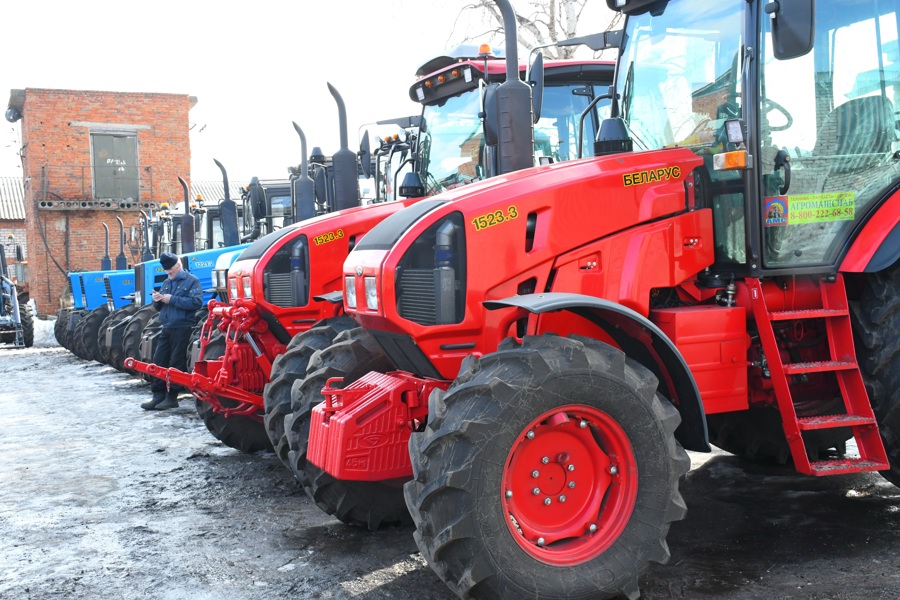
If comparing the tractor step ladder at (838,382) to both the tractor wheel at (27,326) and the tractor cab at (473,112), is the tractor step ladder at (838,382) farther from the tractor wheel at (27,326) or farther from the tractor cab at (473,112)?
the tractor wheel at (27,326)

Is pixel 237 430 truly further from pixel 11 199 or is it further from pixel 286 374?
pixel 11 199

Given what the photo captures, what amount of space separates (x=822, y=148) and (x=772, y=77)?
1.51 feet

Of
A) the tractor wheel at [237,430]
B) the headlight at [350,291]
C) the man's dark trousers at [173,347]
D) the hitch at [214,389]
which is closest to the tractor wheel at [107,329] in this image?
the man's dark trousers at [173,347]

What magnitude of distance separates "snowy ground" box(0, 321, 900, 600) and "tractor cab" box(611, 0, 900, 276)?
1.42 m

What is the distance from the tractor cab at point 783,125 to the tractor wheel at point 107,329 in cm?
1122

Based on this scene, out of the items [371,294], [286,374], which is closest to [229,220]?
[286,374]

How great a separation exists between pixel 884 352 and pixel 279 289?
14.9 ft

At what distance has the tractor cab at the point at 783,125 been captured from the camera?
457 centimetres

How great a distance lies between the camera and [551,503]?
12.4 feet

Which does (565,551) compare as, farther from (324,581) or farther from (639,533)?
(324,581)

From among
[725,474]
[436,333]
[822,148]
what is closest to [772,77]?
[822,148]

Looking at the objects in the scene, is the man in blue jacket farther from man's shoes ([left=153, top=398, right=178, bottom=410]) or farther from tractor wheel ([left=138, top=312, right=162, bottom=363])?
Result: man's shoes ([left=153, top=398, right=178, bottom=410])

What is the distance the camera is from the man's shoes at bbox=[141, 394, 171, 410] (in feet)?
35.4

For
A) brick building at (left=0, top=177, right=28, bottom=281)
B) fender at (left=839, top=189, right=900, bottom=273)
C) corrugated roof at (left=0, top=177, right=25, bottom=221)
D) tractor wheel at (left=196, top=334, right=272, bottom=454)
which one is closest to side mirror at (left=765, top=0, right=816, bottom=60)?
fender at (left=839, top=189, right=900, bottom=273)
